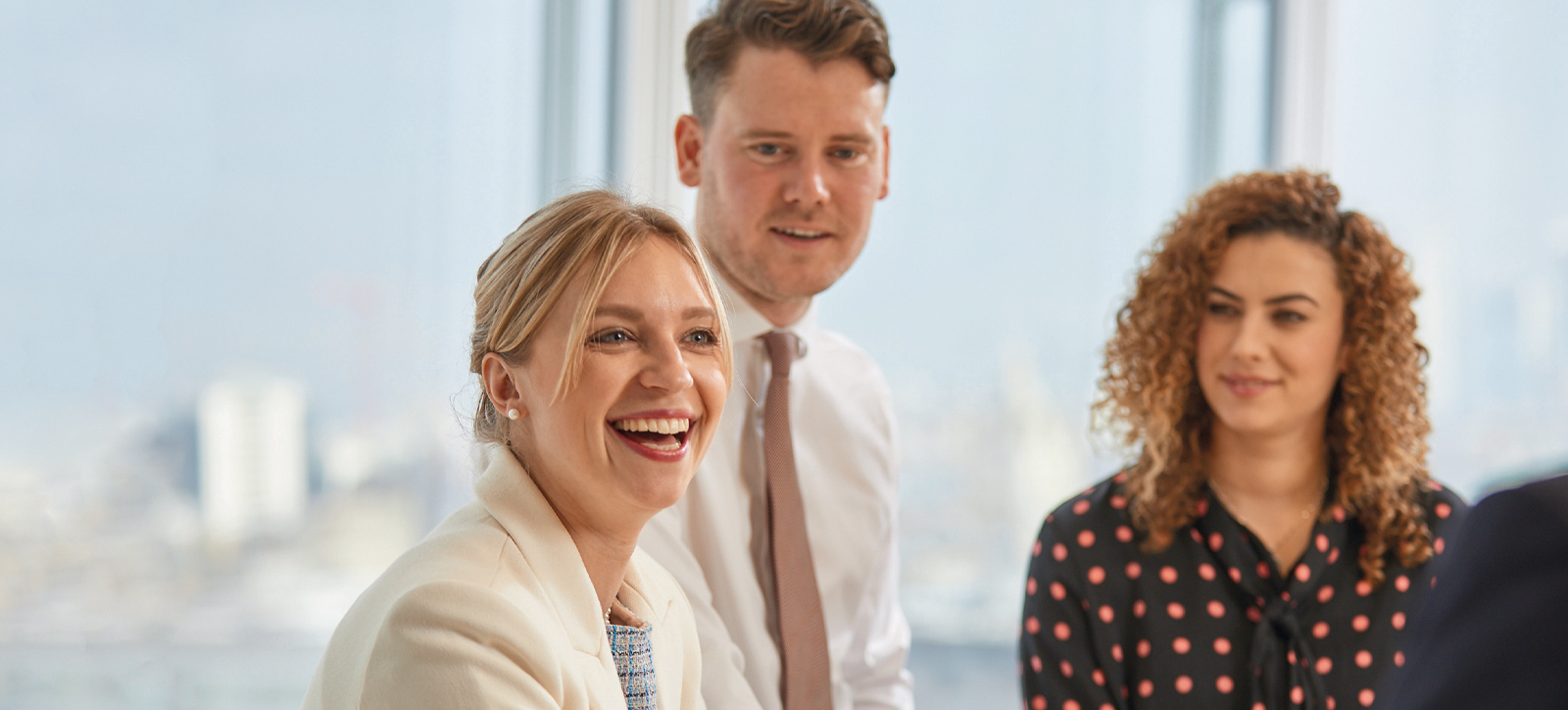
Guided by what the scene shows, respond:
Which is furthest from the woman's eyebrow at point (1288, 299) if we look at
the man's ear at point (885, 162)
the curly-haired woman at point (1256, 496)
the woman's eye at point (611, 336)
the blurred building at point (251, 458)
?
the blurred building at point (251, 458)

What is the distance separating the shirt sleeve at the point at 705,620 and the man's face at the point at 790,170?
42cm

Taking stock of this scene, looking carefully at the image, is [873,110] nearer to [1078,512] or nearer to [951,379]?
[1078,512]

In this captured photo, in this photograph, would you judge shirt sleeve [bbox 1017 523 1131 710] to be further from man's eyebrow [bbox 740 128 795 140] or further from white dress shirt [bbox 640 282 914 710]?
man's eyebrow [bbox 740 128 795 140]

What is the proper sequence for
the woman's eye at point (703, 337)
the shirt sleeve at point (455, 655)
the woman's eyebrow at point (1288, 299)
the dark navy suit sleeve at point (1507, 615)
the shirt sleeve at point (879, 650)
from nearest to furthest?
1. the dark navy suit sleeve at point (1507, 615)
2. the shirt sleeve at point (455, 655)
3. the woman's eye at point (703, 337)
4. the woman's eyebrow at point (1288, 299)
5. the shirt sleeve at point (879, 650)

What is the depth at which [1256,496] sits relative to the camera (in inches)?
77.2

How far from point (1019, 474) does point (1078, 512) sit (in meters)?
1.04

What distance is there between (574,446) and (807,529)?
75cm

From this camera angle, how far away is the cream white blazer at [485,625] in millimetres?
997

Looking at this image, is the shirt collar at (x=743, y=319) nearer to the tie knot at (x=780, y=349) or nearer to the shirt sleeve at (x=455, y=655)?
the tie knot at (x=780, y=349)

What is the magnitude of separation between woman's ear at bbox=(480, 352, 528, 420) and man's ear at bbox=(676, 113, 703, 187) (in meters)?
0.77

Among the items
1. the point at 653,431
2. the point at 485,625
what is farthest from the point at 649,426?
the point at 485,625

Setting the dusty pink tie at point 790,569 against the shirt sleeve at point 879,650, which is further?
the shirt sleeve at point 879,650

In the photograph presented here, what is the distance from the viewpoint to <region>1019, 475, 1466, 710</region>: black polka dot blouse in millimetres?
1817

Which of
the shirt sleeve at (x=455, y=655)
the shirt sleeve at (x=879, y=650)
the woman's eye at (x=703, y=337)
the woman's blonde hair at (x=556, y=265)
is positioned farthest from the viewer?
the shirt sleeve at (x=879, y=650)
